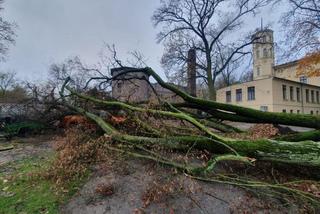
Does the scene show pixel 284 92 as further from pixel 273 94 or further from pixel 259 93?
pixel 259 93

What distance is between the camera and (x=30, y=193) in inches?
153

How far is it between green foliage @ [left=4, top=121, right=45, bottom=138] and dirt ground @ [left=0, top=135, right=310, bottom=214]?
731 cm

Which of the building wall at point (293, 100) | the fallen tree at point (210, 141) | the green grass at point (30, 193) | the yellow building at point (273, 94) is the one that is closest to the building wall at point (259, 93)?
the yellow building at point (273, 94)

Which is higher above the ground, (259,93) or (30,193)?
(259,93)

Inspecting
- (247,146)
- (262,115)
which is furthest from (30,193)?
(262,115)

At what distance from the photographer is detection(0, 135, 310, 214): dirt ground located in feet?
10.7

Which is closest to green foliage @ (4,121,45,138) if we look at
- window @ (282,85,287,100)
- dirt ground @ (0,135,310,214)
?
dirt ground @ (0,135,310,214)

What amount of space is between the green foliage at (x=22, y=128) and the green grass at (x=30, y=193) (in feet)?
18.6

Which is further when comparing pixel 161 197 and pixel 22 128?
pixel 22 128

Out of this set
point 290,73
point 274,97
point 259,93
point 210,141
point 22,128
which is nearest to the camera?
point 210,141

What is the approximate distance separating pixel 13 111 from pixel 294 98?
106 ft

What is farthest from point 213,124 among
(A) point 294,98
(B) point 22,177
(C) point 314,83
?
(C) point 314,83

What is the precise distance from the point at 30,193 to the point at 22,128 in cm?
761

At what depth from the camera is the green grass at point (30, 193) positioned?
3420 mm
